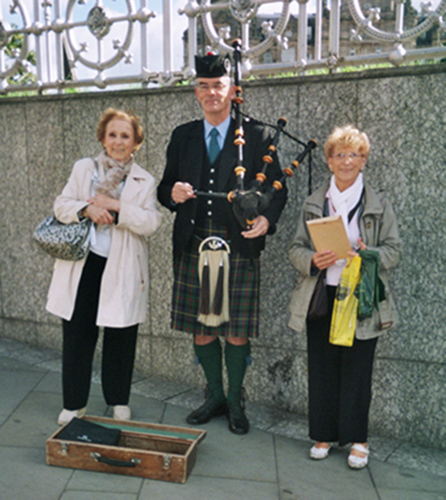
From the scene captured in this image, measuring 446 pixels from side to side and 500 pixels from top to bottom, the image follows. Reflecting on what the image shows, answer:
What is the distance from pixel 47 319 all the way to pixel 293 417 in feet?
8.24

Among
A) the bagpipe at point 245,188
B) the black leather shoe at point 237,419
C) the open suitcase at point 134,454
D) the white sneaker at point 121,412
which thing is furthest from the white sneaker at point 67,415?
the bagpipe at point 245,188

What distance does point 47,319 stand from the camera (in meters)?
5.36

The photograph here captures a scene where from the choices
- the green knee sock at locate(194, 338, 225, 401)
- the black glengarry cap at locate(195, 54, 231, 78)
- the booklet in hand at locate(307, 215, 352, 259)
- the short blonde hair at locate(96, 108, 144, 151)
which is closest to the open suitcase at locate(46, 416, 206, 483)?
the green knee sock at locate(194, 338, 225, 401)

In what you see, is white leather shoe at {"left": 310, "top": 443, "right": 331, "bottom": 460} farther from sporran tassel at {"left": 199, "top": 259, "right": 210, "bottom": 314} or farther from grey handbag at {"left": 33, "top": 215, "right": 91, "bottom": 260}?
grey handbag at {"left": 33, "top": 215, "right": 91, "bottom": 260}

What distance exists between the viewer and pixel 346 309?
3.17 meters

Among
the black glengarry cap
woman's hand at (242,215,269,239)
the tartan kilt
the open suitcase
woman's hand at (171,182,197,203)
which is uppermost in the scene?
the black glengarry cap

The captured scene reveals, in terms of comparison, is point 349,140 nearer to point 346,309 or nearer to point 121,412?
point 346,309

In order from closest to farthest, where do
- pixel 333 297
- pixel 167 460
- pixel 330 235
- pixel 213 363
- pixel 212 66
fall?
pixel 167 460 < pixel 330 235 < pixel 333 297 < pixel 212 66 < pixel 213 363

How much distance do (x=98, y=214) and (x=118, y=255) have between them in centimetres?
28

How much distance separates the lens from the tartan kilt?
3.64 m

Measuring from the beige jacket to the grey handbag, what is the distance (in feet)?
0.20

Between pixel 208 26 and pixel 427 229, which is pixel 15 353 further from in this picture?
pixel 427 229

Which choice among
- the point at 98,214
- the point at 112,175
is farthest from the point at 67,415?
the point at 112,175

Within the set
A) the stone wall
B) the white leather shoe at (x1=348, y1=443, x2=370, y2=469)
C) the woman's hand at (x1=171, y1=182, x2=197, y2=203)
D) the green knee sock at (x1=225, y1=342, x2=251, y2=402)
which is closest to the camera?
the white leather shoe at (x1=348, y1=443, x2=370, y2=469)
